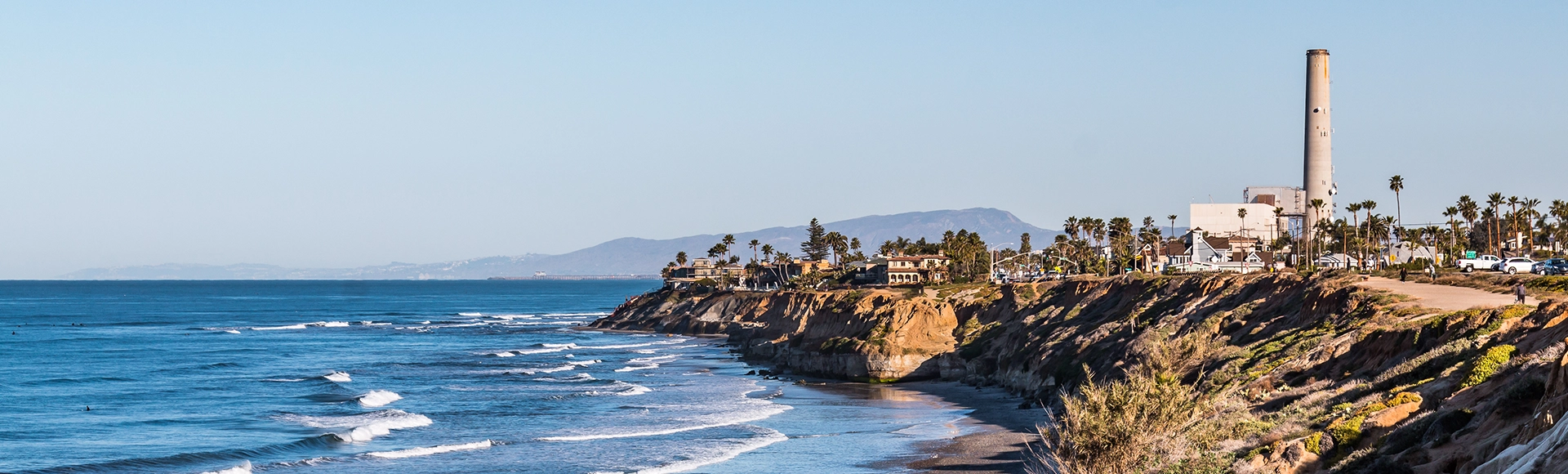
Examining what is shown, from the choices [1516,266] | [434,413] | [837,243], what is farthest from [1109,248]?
[434,413]

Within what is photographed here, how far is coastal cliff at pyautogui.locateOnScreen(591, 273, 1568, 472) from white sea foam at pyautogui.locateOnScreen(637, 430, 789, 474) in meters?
11.1

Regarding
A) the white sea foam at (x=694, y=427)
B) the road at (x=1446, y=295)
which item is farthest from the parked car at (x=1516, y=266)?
the white sea foam at (x=694, y=427)

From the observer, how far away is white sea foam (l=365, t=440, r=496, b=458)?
4441cm

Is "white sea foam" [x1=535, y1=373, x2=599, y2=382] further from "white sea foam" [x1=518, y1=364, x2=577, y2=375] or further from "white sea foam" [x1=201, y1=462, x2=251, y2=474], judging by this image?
"white sea foam" [x1=201, y1=462, x2=251, y2=474]

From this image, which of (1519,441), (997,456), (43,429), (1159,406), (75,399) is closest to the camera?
(1519,441)

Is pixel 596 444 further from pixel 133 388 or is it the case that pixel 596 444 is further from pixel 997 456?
pixel 133 388

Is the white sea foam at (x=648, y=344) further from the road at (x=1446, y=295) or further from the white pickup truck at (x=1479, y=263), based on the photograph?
the road at (x=1446, y=295)

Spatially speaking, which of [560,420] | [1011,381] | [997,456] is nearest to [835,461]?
[997,456]

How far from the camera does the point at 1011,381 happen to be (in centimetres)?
6019

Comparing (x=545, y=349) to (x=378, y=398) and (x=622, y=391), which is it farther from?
(x=378, y=398)

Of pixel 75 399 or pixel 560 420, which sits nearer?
pixel 560 420

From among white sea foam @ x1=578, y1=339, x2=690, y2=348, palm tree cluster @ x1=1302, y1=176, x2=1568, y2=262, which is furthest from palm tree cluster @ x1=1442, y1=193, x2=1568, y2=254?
white sea foam @ x1=578, y1=339, x2=690, y2=348

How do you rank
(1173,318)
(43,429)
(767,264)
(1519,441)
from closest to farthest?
(1519,441), (43,429), (1173,318), (767,264)

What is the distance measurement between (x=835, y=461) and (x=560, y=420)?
16.8m
